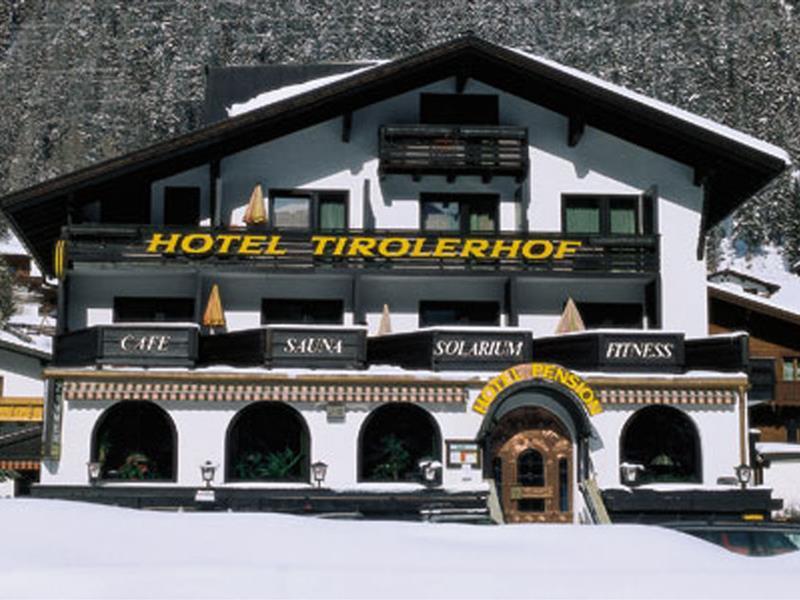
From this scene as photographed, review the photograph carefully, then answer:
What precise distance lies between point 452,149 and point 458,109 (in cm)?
138

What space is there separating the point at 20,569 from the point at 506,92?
26098 mm

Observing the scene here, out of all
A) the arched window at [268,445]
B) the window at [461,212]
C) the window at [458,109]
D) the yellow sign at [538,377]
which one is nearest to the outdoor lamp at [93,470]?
the arched window at [268,445]

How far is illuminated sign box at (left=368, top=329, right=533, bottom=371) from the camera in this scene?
24234 millimetres

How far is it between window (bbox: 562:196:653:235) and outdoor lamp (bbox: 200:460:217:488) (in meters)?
10.0

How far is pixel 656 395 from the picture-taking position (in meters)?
24.5

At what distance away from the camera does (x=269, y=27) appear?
181 meters

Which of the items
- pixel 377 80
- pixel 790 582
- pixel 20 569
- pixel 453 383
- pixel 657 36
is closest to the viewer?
pixel 20 569

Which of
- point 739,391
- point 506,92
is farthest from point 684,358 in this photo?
point 506,92

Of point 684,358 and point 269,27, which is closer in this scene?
point 684,358

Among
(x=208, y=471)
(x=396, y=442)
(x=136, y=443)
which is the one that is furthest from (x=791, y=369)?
(x=136, y=443)

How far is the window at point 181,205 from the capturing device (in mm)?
27391

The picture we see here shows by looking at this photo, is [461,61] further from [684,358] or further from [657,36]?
[657,36]

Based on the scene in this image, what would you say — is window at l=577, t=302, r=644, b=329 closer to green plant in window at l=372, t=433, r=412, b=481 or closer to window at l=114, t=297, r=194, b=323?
green plant in window at l=372, t=433, r=412, b=481

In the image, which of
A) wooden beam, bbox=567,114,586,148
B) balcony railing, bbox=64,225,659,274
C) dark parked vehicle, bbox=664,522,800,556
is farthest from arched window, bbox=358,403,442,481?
dark parked vehicle, bbox=664,522,800,556
